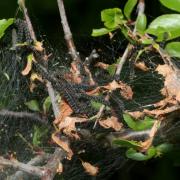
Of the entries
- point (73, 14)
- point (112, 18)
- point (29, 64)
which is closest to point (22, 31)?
point (29, 64)

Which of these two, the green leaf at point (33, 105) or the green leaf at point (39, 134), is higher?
the green leaf at point (33, 105)

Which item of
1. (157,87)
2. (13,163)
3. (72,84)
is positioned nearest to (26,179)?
(13,163)

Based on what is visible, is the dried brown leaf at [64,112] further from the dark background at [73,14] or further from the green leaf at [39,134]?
the dark background at [73,14]

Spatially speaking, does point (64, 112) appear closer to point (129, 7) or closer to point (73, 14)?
point (129, 7)

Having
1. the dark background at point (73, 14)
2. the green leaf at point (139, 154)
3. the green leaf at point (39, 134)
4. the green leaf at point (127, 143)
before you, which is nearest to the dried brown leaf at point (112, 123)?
the green leaf at point (127, 143)

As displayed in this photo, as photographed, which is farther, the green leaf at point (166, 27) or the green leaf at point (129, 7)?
the green leaf at point (129, 7)

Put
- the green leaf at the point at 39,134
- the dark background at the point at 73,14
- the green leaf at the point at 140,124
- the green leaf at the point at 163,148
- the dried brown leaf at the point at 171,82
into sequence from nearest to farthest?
the dried brown leaf at the point at 171,82 < the green leaf at the point at 140,124 < the green leaf at the point at 163,148 < the green leaf at the point at 39,134 < the dark background at the point at 73,14
